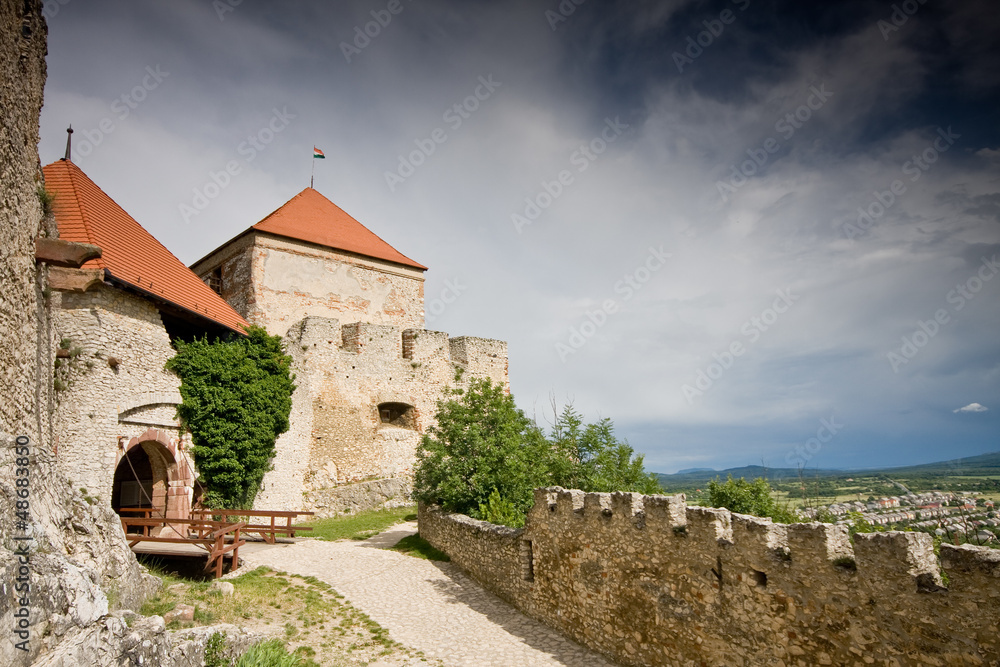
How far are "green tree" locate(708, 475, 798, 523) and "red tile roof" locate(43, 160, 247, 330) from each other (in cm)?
1226

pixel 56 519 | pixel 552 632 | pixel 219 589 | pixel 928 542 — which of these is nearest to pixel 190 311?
pixel 219 589

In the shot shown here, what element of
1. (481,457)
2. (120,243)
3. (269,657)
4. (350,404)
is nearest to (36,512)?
(269,657)

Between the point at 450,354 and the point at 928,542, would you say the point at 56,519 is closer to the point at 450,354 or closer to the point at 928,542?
the point at 928,542

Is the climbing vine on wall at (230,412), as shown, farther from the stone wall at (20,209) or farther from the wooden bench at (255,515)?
the stone wall at (20,209)

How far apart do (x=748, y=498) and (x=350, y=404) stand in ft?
39.8

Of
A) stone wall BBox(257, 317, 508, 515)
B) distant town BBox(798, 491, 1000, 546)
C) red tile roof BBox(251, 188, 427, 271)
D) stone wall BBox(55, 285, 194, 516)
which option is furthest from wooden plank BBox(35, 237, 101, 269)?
red tile roof BBox(251, 188, 427, 271)

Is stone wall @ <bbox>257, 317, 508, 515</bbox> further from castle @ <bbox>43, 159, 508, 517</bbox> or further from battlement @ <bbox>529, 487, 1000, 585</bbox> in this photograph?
battlement @ <bbox>529, 487, 1000, 585</bbox>

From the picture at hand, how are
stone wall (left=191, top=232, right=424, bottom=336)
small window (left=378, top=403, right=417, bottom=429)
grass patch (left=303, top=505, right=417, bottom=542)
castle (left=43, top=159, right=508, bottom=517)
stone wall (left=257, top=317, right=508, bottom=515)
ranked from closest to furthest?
castle (left=43, top=159, right=508, bottom=517)
grass patch (left=303, top=505, right=417, bottom=542)
stone wall (left=257, top=317, right=508, bottom=515)
stone wall (left=191, top=232, right=424, bottom=336)
small window (left=378, top=403, right=417, bottom=429)

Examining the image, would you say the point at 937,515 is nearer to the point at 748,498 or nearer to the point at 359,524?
the point at 748,498

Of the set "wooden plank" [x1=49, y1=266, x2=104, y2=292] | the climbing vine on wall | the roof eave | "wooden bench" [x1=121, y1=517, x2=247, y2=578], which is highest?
the roof eave

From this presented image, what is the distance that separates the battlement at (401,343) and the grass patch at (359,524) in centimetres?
532

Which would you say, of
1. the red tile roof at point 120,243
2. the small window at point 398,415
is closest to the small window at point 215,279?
the red tile roof at point 120,243

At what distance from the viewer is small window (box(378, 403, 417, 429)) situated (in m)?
19.8

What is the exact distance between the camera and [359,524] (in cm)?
1515
